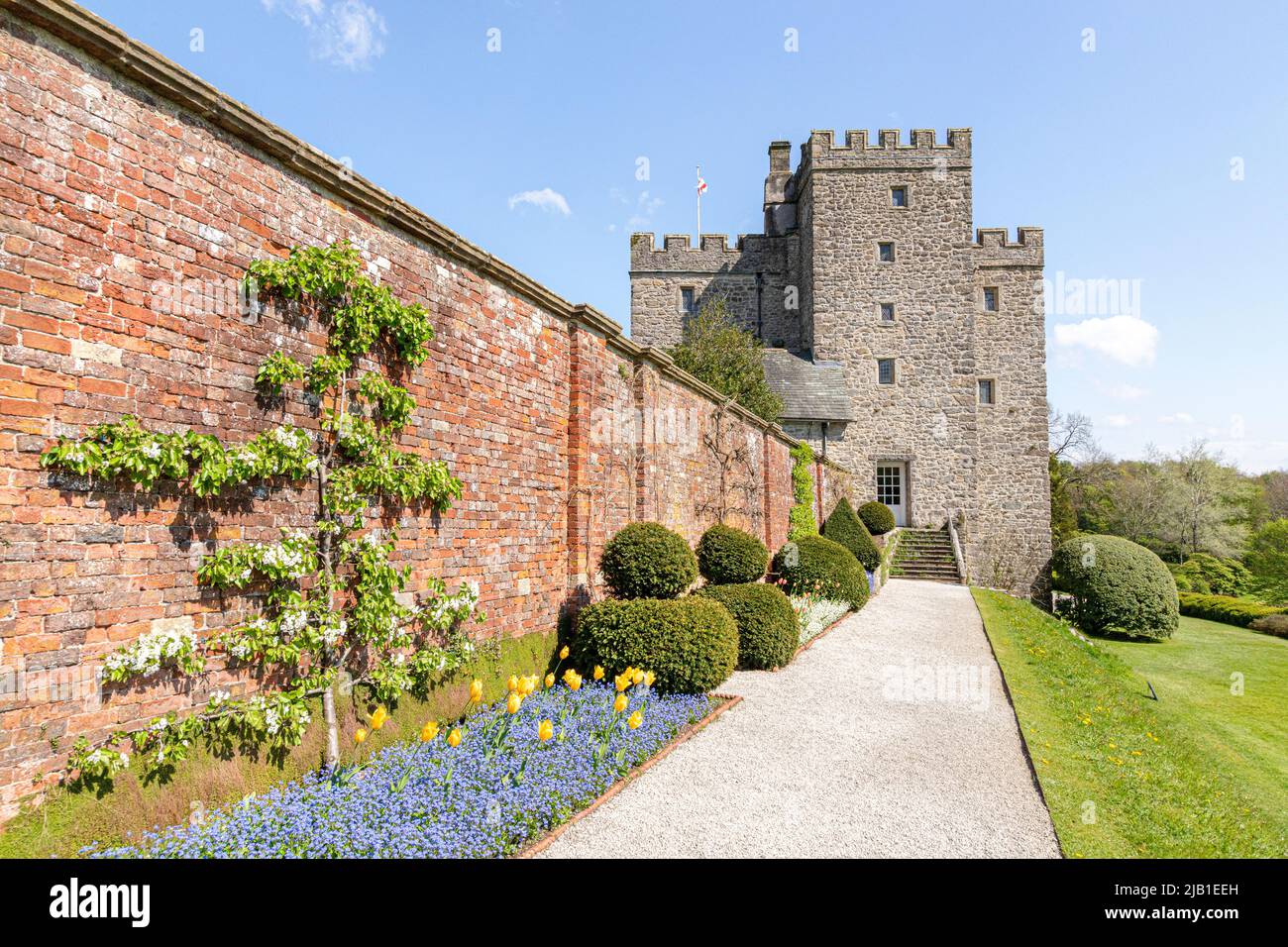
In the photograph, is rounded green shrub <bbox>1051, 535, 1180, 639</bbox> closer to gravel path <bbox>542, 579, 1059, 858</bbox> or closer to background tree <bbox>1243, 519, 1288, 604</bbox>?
background tree <bbox>1243, 519, 1288, 604</bbox>

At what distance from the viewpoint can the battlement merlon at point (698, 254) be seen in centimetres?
3116

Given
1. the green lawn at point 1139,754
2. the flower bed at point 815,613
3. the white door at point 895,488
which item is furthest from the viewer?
the white door at point 895,488

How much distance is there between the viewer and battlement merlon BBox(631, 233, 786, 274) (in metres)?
31.2

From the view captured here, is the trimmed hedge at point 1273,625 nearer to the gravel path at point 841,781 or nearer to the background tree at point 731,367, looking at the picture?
the background tree at point 731,367

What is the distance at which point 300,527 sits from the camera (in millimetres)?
4301

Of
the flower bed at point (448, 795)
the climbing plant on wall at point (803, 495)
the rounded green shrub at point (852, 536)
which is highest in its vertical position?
the climbing plant on wall at point (803, 495)

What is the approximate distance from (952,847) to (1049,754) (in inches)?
→ 91.2

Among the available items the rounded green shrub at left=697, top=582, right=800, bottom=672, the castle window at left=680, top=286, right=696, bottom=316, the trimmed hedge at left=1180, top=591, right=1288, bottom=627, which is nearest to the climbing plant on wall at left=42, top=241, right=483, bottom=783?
the rounded green shrub at left=697, top=582, right=800, bottom=672

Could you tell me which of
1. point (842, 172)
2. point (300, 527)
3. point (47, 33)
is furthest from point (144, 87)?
point (842, 172)

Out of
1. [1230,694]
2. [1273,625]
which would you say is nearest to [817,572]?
[1230,694]

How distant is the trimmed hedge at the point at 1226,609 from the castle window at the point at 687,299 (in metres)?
23.7

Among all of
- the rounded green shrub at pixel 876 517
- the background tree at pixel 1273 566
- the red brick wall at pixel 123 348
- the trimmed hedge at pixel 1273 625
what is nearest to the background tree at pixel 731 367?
the rounded green shrub at pixel 876 517

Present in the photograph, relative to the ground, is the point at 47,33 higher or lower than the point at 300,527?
higher
